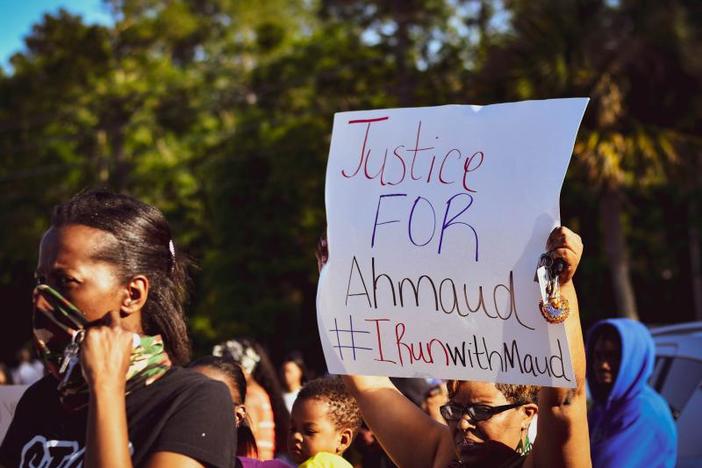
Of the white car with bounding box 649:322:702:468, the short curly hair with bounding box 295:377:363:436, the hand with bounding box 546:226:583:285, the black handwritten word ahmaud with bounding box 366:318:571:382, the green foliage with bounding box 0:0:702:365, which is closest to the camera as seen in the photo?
the hand with bounding box 546:226:583:285

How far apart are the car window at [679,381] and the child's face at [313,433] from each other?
2.59m

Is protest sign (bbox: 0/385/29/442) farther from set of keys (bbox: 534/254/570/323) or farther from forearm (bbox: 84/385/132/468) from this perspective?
set of keys (bbox: 534/254/570/323)

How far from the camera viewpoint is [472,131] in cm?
278

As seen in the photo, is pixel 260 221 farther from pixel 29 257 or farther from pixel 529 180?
pixel 529 180

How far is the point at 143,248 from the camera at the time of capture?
2.26 m

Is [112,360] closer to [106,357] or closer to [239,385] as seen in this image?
[106,357]

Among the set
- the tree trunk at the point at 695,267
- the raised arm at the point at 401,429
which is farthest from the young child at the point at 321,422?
the tree trunk at the point at 695,267

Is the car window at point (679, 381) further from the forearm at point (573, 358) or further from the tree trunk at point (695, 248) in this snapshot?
the tree trunk at point (695, 248)

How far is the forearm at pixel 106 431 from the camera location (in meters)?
1.93

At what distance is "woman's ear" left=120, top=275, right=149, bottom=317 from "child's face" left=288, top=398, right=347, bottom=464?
69.0 inches

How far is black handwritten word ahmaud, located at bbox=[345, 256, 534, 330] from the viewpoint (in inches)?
103

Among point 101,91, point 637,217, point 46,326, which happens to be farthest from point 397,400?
point 101,91

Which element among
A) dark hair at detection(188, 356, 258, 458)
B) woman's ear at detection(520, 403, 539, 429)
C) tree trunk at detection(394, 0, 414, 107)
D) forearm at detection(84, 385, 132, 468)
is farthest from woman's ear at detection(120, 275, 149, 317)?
tree trunk at detection(394, 0, 414, 107)

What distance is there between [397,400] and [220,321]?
19.9m
